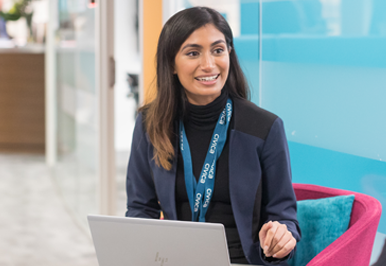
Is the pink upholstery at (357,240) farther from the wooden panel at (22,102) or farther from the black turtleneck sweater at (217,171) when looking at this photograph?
the wooden panel at (22,102)

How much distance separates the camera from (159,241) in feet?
3.58

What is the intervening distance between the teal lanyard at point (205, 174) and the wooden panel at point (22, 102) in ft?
18.7

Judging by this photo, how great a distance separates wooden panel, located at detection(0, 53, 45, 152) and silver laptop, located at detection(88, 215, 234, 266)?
19.9ft

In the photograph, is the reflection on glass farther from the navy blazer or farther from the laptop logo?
the laptop logo

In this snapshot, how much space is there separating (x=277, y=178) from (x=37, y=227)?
2.86m

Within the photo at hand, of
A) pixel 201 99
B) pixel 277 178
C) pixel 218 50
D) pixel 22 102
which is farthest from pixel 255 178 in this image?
pixel 22 102

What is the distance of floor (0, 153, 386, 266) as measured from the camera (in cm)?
312

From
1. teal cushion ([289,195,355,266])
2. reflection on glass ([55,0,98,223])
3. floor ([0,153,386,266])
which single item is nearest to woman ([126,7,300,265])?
teal cushion ([289,195,355,266])

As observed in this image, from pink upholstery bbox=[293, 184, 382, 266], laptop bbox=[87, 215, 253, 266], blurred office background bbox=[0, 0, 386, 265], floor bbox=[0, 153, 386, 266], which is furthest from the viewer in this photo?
floor bbox=[0, 153, 386, 266]

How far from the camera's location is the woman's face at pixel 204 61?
1.55 meters

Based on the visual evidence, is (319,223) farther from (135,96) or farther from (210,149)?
(135,96)

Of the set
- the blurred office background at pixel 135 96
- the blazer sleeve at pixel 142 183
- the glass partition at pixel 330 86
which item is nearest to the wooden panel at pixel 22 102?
the blurred office background at pixel 135 96

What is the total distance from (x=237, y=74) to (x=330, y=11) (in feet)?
1.53

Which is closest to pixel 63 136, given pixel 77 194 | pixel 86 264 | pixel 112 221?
pixel 77 194
